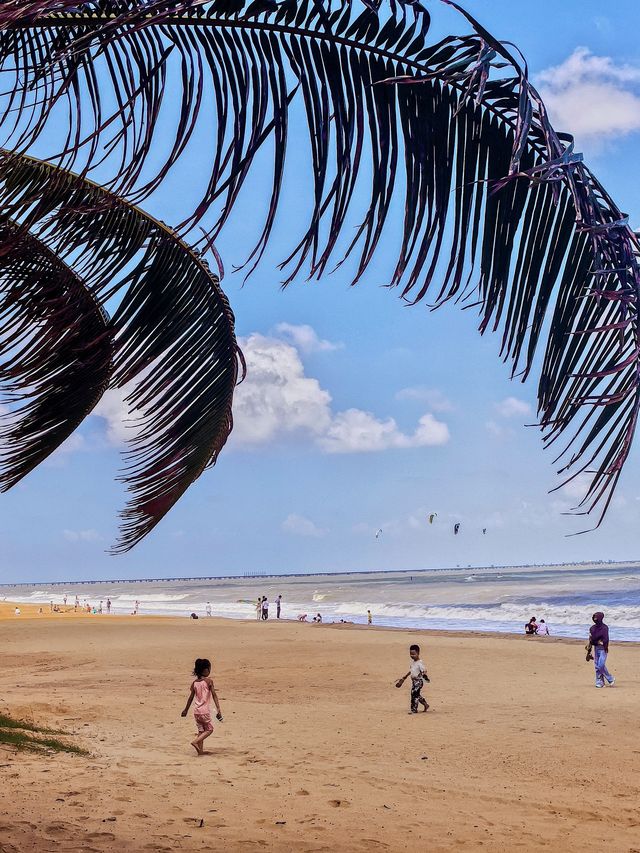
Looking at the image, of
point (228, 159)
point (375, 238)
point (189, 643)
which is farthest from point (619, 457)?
point (189, 643)

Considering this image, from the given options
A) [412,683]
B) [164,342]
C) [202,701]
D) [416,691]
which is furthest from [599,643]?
[164,342]

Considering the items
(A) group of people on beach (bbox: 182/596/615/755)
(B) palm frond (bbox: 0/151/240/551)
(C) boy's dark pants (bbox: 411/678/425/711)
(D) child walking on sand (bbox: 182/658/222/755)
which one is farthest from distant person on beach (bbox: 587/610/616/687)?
(B) palm frond (bbox: 0/151/240/551)

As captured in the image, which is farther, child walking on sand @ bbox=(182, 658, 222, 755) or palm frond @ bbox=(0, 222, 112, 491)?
child walking on sand @ bbox=(182, 658, 222, 755)

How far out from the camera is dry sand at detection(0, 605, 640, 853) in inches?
253

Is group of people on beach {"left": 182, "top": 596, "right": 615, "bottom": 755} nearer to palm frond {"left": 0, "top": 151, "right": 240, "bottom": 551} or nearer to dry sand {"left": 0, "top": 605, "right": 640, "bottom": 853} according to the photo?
dry sand {"left": 0, "top": 605, "right": 640, "bottom": 853}

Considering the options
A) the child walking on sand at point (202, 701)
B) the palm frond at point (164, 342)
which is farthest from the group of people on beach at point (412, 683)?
the palm frond at point (164, 342)

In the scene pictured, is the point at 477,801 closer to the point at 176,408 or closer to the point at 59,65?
the point at 176,408

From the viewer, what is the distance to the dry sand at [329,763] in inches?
253

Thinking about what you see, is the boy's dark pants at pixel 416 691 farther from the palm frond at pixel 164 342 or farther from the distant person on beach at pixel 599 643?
the palm frond at pixel 164 342

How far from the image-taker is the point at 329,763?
927cm

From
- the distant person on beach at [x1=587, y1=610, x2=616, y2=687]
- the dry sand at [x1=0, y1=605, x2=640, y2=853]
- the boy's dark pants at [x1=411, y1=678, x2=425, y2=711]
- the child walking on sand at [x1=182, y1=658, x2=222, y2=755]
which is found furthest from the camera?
the distant person on beach at [x1=587, y1=610, x2=616, y2=687]

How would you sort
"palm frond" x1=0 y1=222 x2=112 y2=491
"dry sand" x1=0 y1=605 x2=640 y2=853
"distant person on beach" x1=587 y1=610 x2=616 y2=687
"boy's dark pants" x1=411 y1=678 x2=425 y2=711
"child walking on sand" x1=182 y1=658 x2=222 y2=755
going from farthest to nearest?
1. "distant person on beach" x1=587 y1=610 x2=616 y2=687
2. "boy's dark pants" x1=411 y1=678 x2=425 y2=711
3. "child walking on sand" x1=182 y1=658 x2=222 y2=755
4. "dry sand" x1=0 y1=605 x2=640 y2=853
5. "palm frond" x1=0 y1=222 x2=112 y2=491

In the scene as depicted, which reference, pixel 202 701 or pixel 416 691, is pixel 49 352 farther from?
pixel 416 691

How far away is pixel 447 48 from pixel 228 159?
0.52 meters
